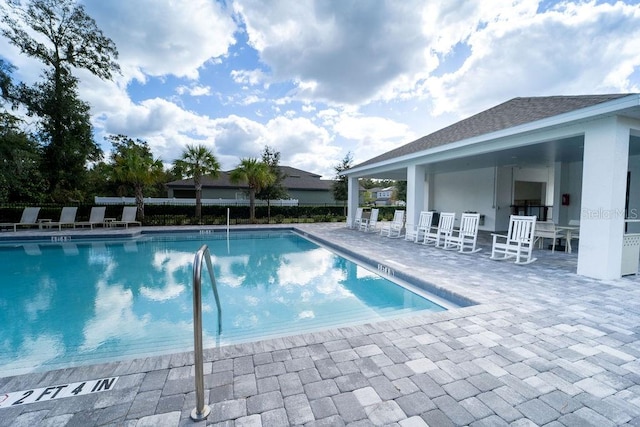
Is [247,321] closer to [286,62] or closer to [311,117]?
[286,62]

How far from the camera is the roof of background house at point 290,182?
22889 millimetres

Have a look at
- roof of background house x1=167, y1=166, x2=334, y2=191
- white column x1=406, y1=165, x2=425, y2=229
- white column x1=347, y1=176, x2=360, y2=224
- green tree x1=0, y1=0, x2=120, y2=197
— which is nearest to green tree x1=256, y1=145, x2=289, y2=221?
roof of background house x1=167, y1=166, x2=334, y2=191

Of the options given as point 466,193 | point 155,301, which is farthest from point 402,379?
point 466,193

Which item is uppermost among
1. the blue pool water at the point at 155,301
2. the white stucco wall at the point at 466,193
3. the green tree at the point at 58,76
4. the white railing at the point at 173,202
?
the green tree at the point at 58,76

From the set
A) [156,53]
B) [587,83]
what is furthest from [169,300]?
[587,83]

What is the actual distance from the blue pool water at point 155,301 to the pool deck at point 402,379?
3.86 feet

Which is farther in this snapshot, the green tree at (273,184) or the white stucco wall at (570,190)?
the green tree at (273,184)

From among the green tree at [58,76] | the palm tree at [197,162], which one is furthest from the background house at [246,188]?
the green tree at [58,76]

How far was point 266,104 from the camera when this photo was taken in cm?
1573

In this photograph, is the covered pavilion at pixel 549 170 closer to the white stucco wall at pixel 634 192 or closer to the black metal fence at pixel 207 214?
the white stucco wall at pixel 634 192

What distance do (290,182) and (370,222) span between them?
14.3m

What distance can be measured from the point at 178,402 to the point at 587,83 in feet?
50.5

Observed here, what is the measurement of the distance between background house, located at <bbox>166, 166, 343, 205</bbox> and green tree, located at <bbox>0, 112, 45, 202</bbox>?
9061mm

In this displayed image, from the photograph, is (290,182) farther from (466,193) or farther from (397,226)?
(397,226)
